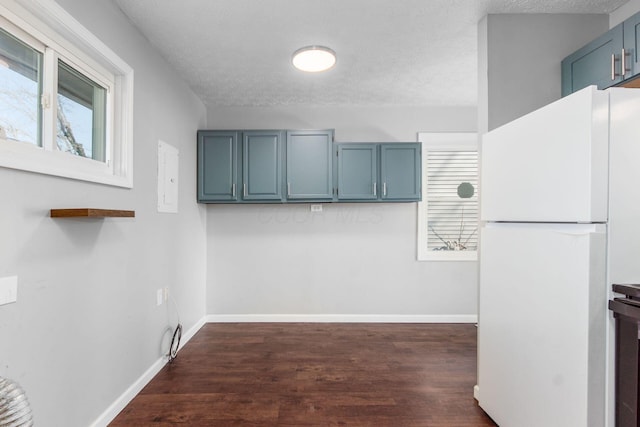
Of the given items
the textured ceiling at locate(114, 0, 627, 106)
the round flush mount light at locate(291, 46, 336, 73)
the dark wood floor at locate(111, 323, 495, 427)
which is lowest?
the dark wood floor at locate(111, 323, 495, 427)

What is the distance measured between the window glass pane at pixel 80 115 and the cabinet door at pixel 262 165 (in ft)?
5.09

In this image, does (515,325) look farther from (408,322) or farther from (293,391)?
(408,322)

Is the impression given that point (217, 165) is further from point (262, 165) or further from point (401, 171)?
point (401, 171)

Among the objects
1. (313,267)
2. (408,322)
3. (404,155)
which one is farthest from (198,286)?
(404,155)

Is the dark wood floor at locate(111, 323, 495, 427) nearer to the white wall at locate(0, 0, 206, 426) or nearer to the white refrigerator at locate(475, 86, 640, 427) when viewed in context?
the white wall at locate(0, 0, 206, 426)

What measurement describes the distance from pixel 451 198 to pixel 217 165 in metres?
2.75

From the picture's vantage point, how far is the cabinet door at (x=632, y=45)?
1648 millimetres

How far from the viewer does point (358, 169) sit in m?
3.45

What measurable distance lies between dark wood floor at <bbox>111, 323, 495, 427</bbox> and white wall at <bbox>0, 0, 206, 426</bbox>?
14.1 inches

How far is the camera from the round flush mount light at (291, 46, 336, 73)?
7.94 feet

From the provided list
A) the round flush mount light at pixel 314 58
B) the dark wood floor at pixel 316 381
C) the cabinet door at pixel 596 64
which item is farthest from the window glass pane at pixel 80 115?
the cabinet door at pixel 596 64

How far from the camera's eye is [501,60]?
2.11m

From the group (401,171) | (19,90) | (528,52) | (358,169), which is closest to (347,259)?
(358,169)

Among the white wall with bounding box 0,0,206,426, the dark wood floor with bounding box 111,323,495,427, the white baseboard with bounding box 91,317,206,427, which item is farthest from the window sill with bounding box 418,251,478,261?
the white baseboard with bounding box 91,317,206,427
